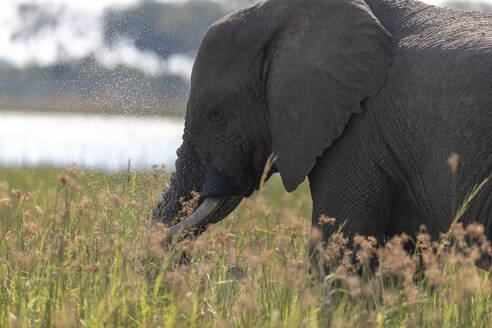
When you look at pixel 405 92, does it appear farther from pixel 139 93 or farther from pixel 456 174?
pixel 139 93

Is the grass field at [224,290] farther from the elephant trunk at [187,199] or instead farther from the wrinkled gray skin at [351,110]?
the elephant trunk at [187,199]

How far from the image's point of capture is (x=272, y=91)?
4988 millimetres

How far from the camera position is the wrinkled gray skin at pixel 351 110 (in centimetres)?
425

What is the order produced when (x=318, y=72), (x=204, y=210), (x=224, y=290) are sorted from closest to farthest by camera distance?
(x=224, y=290), (x=318, y=72), (x=204, y=210)

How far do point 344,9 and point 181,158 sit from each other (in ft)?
4.98

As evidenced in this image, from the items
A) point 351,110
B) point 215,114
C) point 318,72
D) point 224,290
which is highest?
point 318,72

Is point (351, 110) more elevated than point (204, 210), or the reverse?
point (351, 110)

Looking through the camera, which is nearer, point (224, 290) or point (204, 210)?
point (224, 290)

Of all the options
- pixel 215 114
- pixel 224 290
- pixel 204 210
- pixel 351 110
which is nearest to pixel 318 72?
pixel 351 110

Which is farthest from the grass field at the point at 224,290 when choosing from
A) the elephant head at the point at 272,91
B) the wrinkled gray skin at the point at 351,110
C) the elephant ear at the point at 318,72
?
the elephant head at the point at 272,91

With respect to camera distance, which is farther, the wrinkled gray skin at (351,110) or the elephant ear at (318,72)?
the elephant ear at (318,72)

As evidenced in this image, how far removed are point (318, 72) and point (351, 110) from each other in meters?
0.31

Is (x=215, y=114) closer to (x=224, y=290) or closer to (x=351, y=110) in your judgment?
(x=351, y=110)

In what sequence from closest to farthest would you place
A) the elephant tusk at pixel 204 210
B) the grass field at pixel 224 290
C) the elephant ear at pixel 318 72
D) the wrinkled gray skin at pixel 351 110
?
the grass field at pixel 224 290 → the wrinkled gray skin at pixel 351 110 → the elephant ear at pixel 318 72 → the elephant tusk at pixel 204 210
